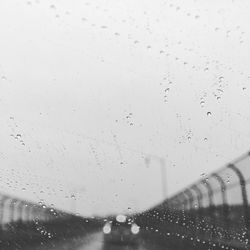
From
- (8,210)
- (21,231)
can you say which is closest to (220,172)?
(8,210)

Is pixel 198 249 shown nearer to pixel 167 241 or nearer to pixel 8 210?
pixel 167 241

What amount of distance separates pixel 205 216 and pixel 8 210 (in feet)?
17.7

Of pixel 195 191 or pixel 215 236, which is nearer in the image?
pixel 215 236

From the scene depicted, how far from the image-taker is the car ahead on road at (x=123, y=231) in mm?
15608

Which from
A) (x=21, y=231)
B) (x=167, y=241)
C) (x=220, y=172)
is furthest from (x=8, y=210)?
(x=220, y=172)

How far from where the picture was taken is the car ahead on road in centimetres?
1561

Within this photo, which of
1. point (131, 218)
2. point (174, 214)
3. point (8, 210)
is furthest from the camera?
point (174, 214)

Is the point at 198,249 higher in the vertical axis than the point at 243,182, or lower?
lower

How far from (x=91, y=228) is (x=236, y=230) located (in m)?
17.6

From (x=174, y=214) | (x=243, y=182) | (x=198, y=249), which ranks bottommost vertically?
(x=198, y=249)

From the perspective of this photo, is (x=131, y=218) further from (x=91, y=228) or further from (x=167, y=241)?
(x=91, y=228)

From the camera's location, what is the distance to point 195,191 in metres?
15.3

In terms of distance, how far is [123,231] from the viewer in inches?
632

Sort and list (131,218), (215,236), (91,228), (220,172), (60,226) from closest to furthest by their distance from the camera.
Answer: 1. (220,172)
2. (215,236)
3. (131,218)
4. (60,226)
5. (91,228)
